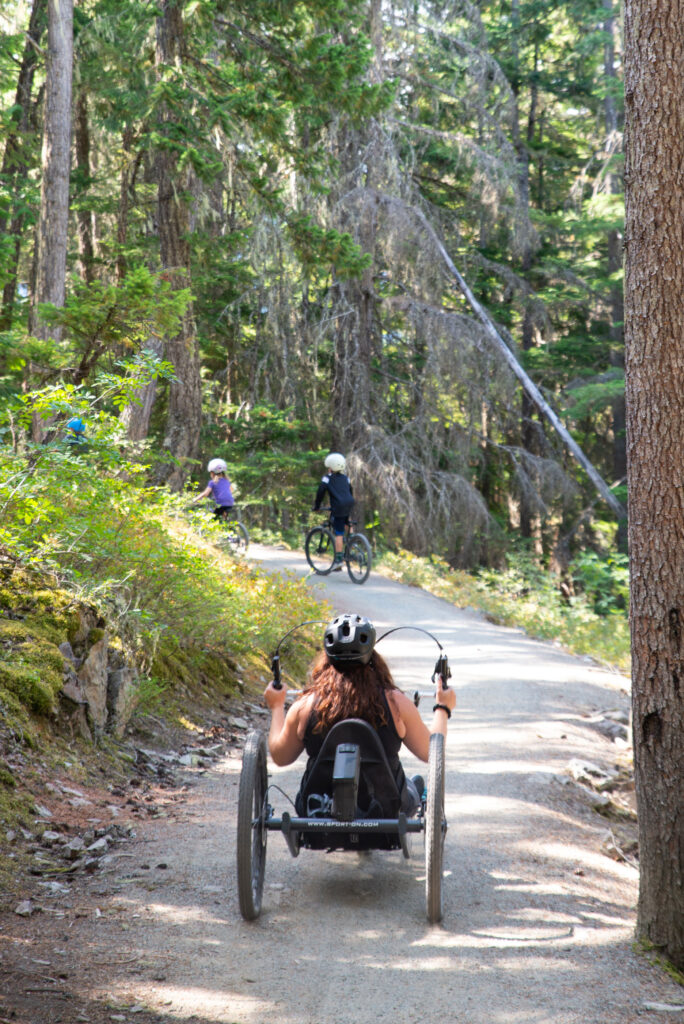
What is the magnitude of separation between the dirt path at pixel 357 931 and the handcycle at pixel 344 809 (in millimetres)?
271

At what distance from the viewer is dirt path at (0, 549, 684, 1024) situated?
3.26 metres

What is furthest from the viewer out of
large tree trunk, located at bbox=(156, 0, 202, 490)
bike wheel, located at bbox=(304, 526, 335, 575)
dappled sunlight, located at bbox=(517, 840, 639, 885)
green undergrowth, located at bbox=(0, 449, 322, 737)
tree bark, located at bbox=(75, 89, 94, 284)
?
tree bark, located at bbox=(75, 89, 94, 284)

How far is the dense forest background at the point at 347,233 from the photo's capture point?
12.9 meters

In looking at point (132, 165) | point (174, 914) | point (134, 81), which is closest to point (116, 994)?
point (174, 914)

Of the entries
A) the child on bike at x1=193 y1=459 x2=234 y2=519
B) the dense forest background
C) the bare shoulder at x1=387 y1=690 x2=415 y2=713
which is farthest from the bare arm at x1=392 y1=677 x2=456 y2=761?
the child on bike at x1=193 y1=459 x2=234 y2=519

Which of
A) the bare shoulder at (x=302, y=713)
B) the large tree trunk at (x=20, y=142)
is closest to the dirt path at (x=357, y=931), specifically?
the bare shoulder at (x=302, y=713)

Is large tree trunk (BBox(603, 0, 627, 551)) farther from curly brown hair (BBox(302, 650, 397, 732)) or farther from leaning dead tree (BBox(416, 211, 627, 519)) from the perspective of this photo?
curly brown hair (BBox(302, 650, 397, 732))

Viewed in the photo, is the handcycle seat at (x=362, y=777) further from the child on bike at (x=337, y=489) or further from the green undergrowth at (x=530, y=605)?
the child on bike at (x=337, y=489)

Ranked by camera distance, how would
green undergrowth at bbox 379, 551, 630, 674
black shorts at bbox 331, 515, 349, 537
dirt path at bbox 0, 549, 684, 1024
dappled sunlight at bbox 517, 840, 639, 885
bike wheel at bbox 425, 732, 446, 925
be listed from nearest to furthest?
1. dirt path at bbox 0, 549, 684, 1024
2. bike wheel at bbox 425, 732, 446, 925
3. dappled sunlight at bbox 517, 840, 639, 885
4. green undergrowth at bbox 379, 551, 630, 674
5. black shorts at bbox 331, 515, 349, 537

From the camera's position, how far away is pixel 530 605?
17469 millimetres

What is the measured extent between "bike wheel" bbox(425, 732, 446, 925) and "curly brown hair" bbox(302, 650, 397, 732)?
0.29 metres

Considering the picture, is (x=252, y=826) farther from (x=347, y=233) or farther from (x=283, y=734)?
(x=347, y=233)

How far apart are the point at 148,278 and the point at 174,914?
18.8 ft

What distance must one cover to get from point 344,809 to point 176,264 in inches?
428
